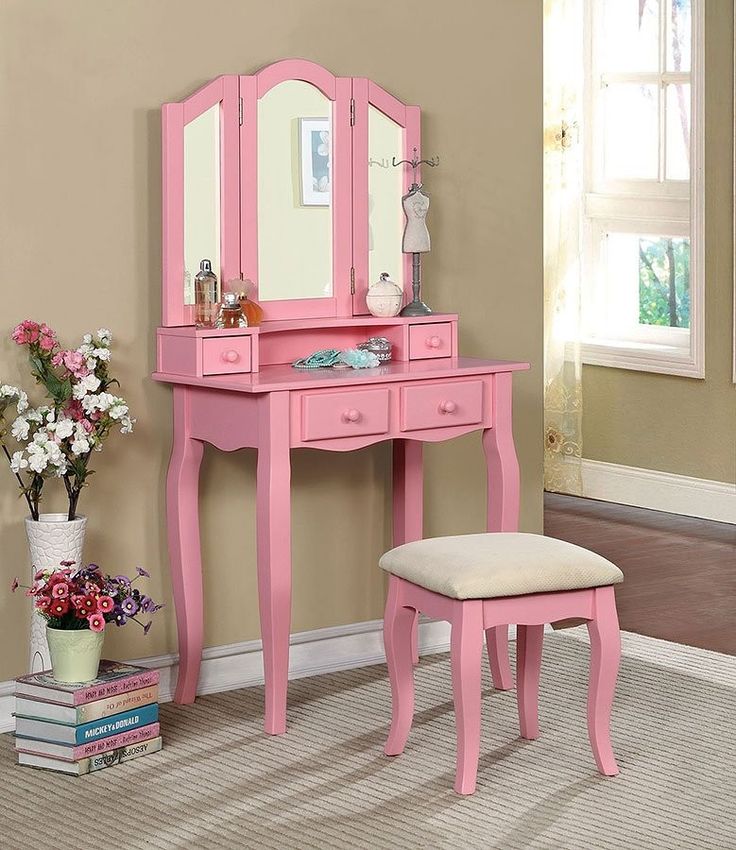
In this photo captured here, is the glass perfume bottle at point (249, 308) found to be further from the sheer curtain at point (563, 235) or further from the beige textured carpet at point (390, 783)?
the sheer curtain at point (563, 235)

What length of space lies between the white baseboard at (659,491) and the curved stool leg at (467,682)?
3067 millimetres

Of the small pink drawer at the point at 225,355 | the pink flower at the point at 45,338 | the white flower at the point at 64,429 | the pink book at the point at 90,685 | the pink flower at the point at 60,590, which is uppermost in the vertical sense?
the pink flower at the point at 45,338

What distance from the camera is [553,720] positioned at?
11.6 ft

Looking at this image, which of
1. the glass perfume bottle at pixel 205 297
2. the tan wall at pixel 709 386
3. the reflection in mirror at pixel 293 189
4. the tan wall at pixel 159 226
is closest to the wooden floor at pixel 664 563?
the tan wall at pixel 709 386

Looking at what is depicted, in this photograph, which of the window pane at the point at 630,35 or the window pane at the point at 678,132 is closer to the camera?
the window pane at the point at 678,132

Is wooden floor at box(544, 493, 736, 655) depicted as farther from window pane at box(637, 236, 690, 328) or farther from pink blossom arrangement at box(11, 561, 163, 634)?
pink blossom arrangement at box(11, 561, 163, 634)

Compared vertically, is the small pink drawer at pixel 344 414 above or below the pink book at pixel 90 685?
above

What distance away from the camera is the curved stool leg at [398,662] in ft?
10.6

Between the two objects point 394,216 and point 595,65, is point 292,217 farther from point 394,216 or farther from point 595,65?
point 595,65

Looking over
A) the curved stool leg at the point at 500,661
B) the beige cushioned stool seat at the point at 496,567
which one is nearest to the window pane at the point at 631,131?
the curved stool leg at the point at 500,661

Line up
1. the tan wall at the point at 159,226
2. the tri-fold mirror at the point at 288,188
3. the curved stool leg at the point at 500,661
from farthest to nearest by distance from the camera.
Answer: the curved stool leg at the point at 500,661
the tri-fold mirror at the point at 288,188
the tan wall at the point at 159,226

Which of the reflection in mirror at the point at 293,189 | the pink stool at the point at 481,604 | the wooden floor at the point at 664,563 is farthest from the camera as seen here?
the wooden floor at the point at 664,563

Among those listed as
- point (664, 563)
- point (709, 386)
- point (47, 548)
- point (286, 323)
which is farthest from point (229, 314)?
point (709, 386)

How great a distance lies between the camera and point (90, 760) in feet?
10.6
